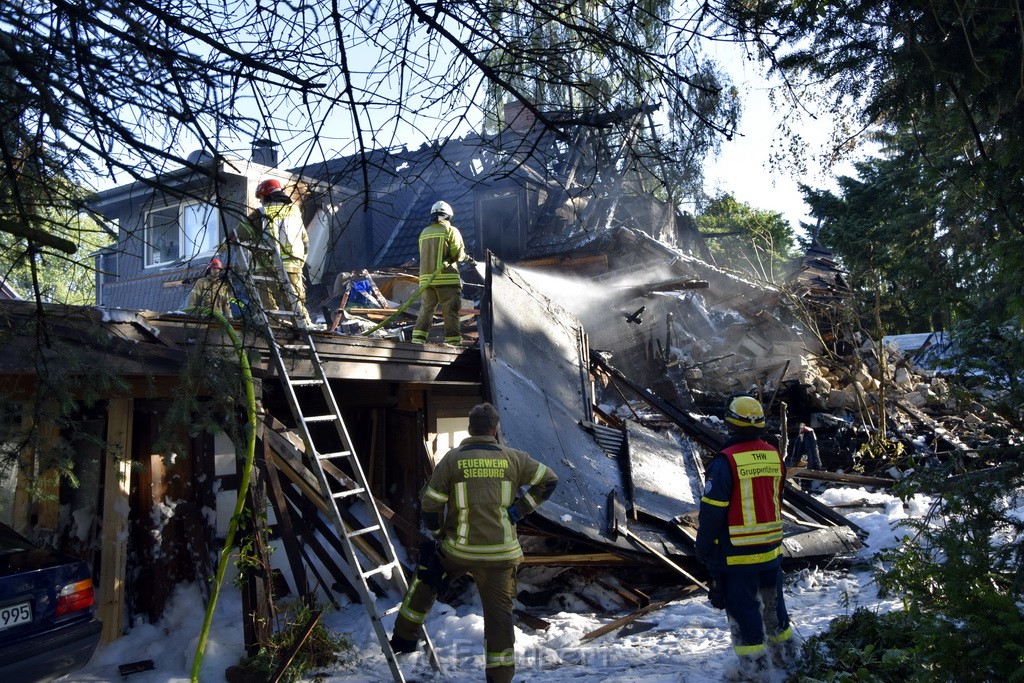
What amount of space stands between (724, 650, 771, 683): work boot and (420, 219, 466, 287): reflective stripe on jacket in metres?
4.44

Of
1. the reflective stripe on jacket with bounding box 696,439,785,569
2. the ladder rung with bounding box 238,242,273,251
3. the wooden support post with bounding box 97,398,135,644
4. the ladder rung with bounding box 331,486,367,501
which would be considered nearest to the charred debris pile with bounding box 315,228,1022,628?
the reflective stripe on jacket with bounding box 696,439,785,569

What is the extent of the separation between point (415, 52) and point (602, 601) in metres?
4.80

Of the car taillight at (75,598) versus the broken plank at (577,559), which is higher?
the car taillight at (75,598)

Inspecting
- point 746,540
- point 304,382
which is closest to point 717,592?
point 746,540

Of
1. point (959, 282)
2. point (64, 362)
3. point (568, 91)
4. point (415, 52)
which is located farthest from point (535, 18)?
point (959, 282)

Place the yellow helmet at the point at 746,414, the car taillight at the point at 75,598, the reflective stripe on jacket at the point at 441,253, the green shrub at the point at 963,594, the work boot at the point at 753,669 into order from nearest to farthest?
the green shrub at the point at 963,594 < the car taillight at the point at 75,598 < the work boot at the point at 753,669 < the yellow helmet at the point at 746,414 < the reflective stripe on jacket at the point at 441,253

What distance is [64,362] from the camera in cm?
398

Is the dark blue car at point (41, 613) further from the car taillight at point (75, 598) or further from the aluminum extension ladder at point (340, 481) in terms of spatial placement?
the aluminum extension ladder at point (340, 481)

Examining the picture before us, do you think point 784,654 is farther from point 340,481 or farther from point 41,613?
point 41,613

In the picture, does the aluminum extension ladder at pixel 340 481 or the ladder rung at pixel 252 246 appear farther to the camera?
the aluminum extension ladder at pixel 340 481

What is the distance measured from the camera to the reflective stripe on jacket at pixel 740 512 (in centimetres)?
466

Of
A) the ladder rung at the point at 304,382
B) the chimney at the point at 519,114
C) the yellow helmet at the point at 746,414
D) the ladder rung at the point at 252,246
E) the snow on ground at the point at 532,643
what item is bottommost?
the snow on ground at the point at 532,643

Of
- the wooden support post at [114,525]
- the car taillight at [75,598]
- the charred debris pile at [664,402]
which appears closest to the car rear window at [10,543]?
the car taillight at [75,598]

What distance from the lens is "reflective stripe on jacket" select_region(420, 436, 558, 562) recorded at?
4.64m
